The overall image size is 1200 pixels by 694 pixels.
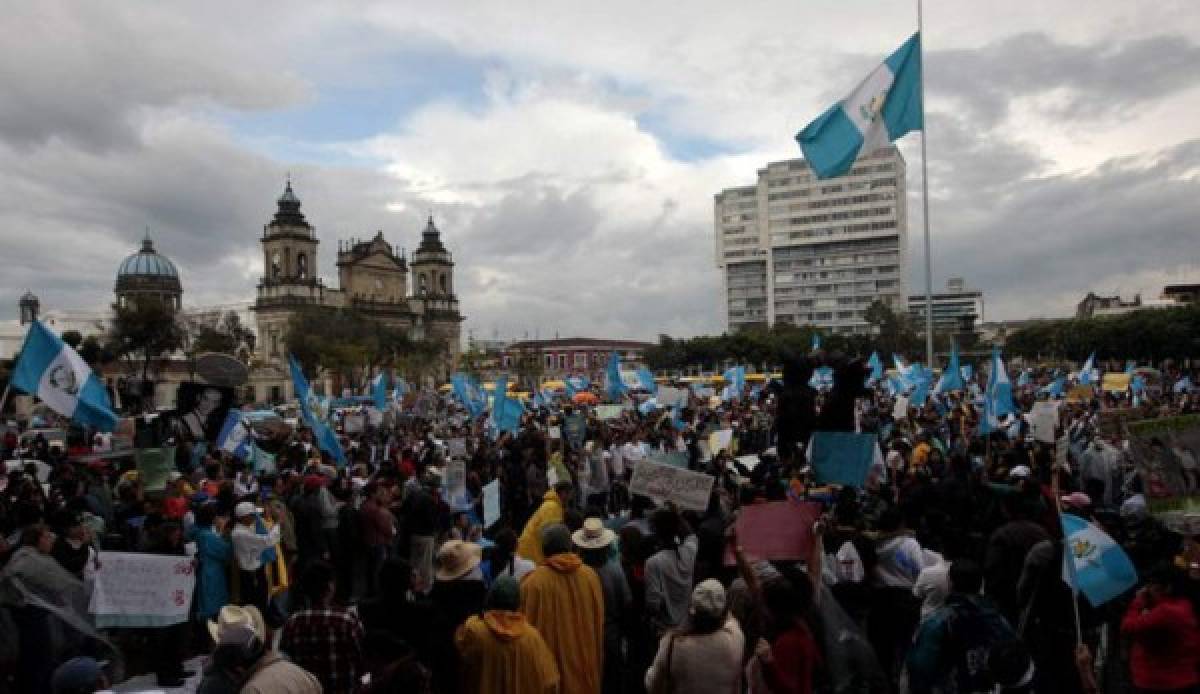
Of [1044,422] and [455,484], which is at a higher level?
[1044,422]

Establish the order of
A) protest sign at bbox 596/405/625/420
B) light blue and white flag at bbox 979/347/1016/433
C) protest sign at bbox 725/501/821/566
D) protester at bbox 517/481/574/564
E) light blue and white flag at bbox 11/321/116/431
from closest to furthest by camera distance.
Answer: protest sign at bbox 725/501/821/566 → protester at bbox 517/481/574/564 → light blue and white flag at bbox 11/321/116/431 → light blue and white flag at bbox 979/347/1016/433 → protest sign at bbox 596/405/625/420

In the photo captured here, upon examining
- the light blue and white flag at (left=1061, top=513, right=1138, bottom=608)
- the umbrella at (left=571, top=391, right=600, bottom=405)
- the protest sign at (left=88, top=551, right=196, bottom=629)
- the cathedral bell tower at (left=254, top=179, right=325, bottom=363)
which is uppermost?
the cathedral bell tower at (left=254, top=179, right=325, bottom=363)

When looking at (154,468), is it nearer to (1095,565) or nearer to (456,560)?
(456,560)

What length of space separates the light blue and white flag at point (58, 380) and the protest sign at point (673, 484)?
700 cm

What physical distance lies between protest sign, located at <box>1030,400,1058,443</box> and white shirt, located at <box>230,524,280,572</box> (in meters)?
11.9

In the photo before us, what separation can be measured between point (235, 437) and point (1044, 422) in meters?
12.6

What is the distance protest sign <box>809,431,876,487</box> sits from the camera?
8.17 metres

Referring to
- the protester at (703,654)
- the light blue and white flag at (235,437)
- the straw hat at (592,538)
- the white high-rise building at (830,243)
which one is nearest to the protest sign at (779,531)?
the straw hat at (592,538)

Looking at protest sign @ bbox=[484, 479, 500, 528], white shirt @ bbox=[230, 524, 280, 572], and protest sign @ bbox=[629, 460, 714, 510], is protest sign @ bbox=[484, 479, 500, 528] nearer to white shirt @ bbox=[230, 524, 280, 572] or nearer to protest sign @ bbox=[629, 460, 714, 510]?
white shirt @ bbox=[230, 524, 280, 572]

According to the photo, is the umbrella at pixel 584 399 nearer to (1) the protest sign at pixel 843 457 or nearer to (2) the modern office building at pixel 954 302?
(1) the protest sign at pixel 843 457

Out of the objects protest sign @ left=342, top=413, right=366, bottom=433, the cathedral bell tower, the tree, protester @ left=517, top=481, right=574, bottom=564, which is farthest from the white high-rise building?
protester @ left=517, top=481, right=574, bottom=564

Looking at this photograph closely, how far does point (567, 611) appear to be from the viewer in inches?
224

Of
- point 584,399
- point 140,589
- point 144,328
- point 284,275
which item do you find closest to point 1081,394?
point 584,399

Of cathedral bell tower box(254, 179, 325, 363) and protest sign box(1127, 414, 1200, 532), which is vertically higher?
cathedral bell tower box(254, 179, 325, 363)
